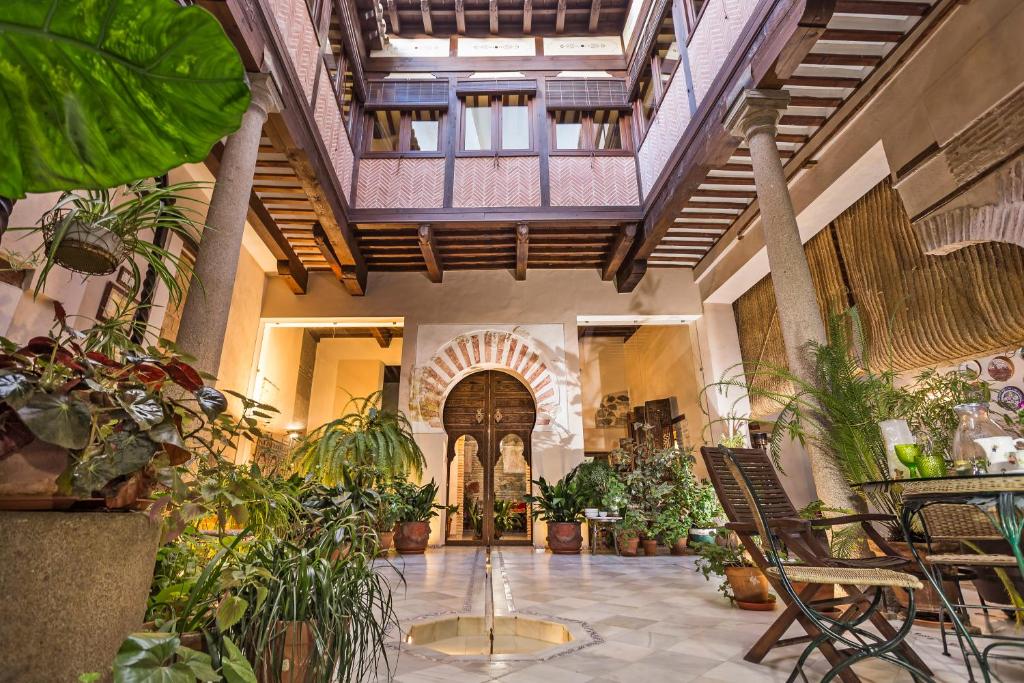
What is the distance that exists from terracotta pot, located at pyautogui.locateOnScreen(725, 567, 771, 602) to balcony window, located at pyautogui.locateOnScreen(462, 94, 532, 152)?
6.70 meters

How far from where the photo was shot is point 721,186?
21.2ft

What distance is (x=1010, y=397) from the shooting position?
4691mm

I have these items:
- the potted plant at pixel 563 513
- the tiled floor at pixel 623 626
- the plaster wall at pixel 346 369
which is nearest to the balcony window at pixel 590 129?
the potted plant at pixel 563 513

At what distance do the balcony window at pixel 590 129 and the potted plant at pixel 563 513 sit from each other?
204 inches

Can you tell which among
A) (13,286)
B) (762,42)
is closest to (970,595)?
(762,42)

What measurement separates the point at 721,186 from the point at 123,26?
6.86 meters

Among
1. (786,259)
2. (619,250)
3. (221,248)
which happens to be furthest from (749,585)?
(619,250)

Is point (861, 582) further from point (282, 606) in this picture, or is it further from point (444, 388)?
point (444, 388)

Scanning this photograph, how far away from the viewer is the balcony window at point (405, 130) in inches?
319

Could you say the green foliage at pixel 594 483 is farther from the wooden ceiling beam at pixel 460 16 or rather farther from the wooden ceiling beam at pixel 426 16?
the wooden ceiling beam at pixel 426 16

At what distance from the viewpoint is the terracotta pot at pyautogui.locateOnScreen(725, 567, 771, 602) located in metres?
3.02

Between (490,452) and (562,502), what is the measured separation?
1.79 m

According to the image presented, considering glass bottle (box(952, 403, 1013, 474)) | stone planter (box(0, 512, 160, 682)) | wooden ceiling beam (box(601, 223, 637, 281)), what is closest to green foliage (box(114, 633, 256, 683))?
stone planter (box(0, 512, 160, 682))

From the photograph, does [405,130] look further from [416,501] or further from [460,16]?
[416,501]
